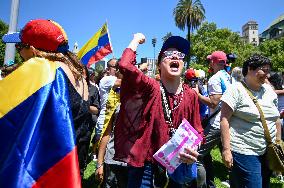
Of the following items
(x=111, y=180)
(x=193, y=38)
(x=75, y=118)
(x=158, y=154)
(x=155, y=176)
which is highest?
(x=193, y=38)

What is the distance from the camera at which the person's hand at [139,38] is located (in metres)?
2.81

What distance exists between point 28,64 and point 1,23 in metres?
48.5

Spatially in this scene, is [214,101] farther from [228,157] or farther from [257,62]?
[228,157]

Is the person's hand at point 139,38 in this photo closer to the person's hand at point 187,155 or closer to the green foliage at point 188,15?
the person's hand at point 187,155

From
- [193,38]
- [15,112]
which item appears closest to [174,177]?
[15,112]

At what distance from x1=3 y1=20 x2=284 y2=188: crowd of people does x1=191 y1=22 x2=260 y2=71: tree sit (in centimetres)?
4810

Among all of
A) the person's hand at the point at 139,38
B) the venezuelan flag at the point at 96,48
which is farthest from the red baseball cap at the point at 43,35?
the venezuelan flag at the point at 96,48

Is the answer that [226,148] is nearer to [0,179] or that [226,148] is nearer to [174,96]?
A: [174,96]

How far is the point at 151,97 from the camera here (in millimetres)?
2785

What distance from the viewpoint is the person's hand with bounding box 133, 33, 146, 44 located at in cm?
281

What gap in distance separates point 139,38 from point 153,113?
1.99 feet

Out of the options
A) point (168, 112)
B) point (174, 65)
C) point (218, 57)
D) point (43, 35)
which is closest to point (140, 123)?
point (168, 112)

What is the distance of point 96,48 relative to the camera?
723cm

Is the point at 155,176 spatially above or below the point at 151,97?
below
